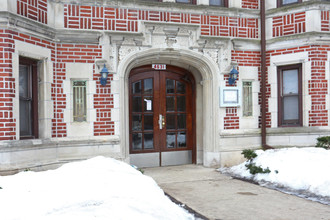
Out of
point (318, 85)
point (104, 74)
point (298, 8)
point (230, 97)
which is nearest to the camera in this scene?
point (104, 74)

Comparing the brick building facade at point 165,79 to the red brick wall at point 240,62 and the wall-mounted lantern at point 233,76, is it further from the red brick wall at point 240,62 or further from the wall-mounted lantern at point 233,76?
the wall-mounted lantern at point 233,76

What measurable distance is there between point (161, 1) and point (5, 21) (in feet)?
12.3

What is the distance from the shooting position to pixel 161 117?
921 cm

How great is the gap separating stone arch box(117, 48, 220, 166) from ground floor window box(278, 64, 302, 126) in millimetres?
1769

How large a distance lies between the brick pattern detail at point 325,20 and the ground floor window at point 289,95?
43.4 inches

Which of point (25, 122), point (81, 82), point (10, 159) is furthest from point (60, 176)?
point (81, 82)

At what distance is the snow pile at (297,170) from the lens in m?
6.14

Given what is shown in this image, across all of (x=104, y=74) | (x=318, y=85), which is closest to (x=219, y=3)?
(x=318, y=85)

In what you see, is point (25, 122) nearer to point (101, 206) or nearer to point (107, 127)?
point (107, 127)

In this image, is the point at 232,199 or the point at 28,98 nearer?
the point at 232,199

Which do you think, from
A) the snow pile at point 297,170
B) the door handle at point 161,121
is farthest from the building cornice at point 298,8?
the door handle at point 161,121

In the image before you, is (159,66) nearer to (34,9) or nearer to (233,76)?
(233,76)

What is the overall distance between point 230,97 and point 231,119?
57 centimetres

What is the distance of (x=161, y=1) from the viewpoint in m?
8.55
